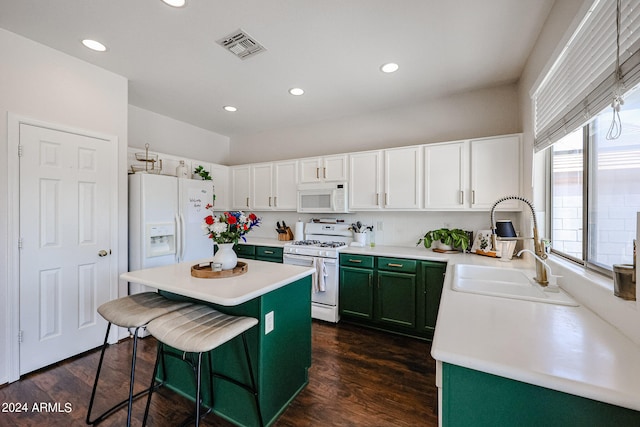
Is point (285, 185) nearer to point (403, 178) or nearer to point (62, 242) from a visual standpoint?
point (403, 178)

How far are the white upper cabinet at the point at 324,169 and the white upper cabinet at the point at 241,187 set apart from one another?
1.04 metres

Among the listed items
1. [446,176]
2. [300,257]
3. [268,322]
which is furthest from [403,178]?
[268,322]

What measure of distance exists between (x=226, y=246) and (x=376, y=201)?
6.80 ft

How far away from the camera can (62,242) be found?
2.40 meters

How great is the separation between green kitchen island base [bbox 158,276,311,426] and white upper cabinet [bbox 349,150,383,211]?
1737 mm

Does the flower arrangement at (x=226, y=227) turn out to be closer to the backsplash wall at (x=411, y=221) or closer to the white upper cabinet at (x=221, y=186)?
the backsplash wall at (x=411, y=221)

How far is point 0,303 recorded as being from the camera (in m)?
2.08

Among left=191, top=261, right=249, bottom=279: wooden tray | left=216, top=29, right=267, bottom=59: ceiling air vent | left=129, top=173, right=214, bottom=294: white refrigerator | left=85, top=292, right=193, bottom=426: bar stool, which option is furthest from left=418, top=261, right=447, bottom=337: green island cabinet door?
left=129, top=173, right=214, bottom=294: white refrigerator

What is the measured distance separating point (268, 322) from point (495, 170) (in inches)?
105

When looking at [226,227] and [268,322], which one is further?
[226,227]

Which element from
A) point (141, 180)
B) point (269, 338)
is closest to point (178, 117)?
point (141, 180)

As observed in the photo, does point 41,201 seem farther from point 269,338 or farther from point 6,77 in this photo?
point 269,338

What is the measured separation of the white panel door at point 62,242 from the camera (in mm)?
2215

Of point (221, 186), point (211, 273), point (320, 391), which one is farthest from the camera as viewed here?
point (221, 186)
